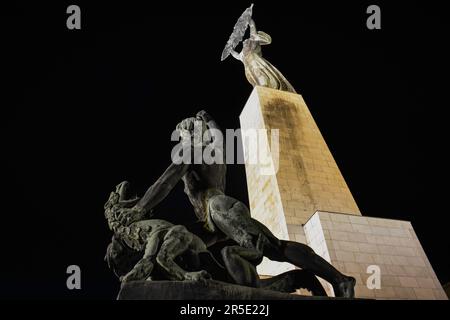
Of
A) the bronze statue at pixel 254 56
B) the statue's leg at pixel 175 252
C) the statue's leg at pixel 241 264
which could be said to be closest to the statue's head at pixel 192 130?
the statue's leg at pixel 175 252

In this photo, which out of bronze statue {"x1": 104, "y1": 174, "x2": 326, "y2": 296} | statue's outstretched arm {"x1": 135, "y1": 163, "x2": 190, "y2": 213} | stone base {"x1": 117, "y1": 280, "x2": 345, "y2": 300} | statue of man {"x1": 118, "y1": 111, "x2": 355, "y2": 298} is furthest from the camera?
statue's outstretched arm {"x1": 135, "y1": 163, "x2": 190, "y2": 213}

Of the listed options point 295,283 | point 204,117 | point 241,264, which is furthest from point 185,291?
point 204,117

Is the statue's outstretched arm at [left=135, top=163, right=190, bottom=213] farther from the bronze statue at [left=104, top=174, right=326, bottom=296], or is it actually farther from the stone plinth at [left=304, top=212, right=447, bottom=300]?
the stone plinth at [left=304, top=212, right=447, bottom=300]

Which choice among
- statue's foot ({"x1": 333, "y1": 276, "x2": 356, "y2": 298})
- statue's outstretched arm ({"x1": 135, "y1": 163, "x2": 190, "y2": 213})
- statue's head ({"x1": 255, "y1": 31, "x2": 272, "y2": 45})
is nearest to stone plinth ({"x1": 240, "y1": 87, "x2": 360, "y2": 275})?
statue's head ({"x1": 255, "y1": 31, "x2": 272, "y2": 45})

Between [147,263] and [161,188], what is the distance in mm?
817

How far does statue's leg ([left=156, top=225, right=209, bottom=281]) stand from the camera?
122 inches

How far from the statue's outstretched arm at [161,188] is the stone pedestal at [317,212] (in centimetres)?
381

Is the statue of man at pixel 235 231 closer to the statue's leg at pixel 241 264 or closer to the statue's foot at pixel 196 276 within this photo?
the statue's leg at pixel 241 264

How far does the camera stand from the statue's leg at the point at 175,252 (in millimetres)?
3090

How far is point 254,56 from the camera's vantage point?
43.9 feet

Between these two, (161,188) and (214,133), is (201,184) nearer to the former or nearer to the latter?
(161,188)

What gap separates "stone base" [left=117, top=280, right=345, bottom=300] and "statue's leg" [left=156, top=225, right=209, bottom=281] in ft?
0.35

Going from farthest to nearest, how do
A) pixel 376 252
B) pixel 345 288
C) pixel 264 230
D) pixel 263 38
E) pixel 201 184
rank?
pixel 263 38 < pixel 376 252 < pixel 201 184 < pixel 264 230 < pixel 345 288
